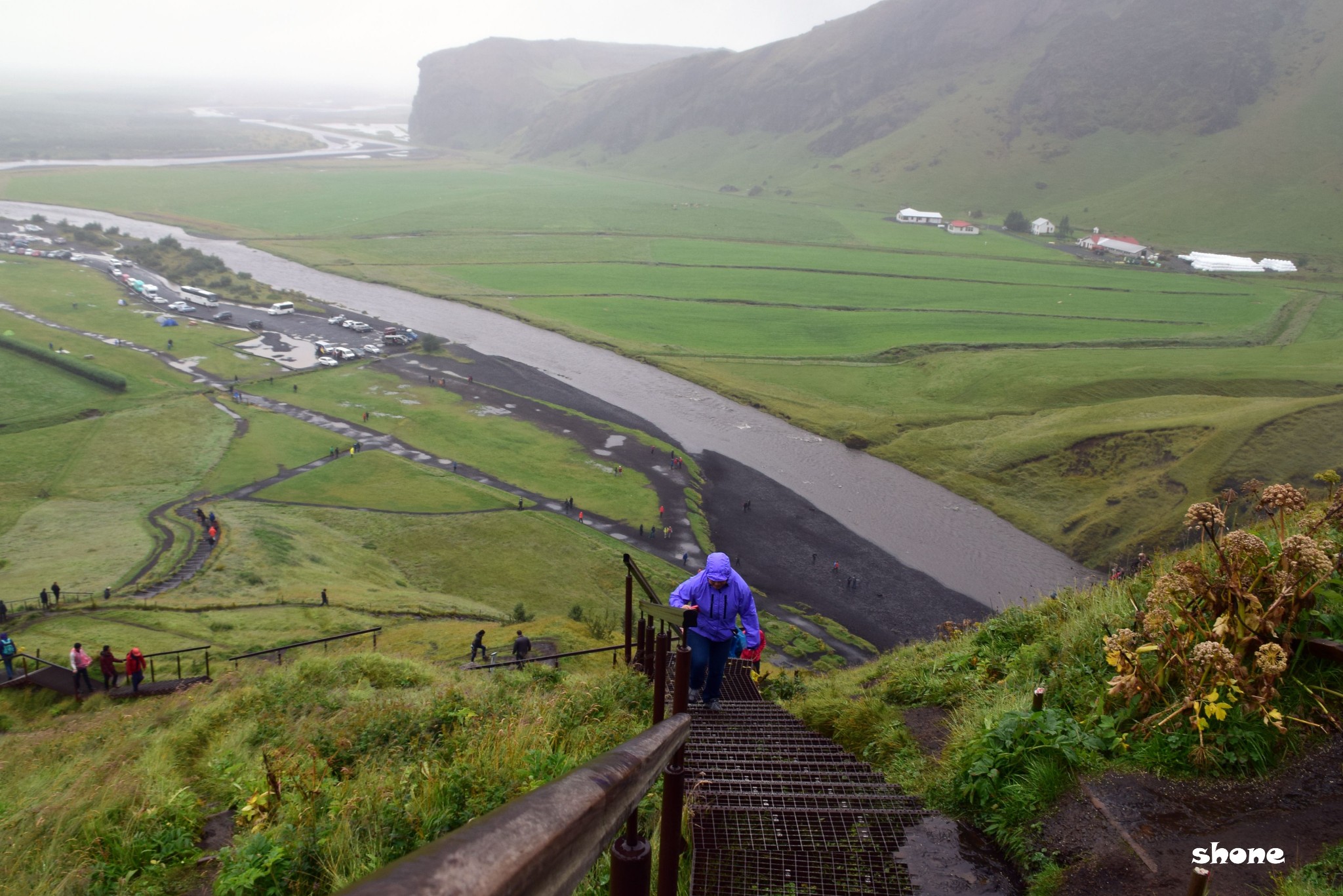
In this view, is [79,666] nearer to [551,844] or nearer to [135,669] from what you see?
[135,669]

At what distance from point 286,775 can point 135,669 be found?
429 inches

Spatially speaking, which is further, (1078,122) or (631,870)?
(1078,122)

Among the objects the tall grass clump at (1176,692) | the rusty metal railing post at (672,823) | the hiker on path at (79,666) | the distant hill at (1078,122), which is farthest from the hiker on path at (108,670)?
the distant hill at (1078,122)

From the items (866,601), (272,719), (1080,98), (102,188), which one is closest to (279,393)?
(866,601)

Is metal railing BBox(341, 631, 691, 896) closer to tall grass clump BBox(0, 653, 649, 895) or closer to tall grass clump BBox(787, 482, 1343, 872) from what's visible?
tall grass clump BBox(0, 653, 649, 895)

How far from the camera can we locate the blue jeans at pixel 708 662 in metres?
6.94

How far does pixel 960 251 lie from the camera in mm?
108188

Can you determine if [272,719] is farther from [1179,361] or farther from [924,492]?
[1179,361]

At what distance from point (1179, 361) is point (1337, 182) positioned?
84.8m

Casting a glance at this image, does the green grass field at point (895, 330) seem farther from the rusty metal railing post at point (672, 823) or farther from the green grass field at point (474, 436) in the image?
the rusty metal railing post at point (672, 823)

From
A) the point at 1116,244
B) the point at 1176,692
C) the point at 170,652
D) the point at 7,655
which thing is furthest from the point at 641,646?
the point at 1116,244

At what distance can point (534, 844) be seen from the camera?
4.31ft

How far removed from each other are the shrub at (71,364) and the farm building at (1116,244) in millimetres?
109233

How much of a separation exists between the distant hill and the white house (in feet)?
40.3
